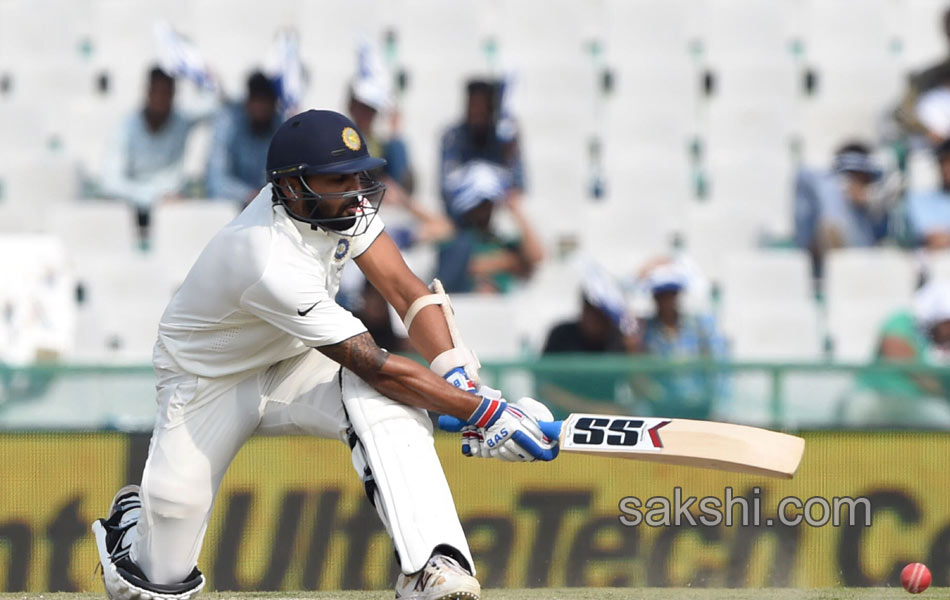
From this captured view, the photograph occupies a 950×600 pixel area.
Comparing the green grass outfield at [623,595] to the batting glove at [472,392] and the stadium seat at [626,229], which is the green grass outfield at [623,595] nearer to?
the batting glove at [472,392]

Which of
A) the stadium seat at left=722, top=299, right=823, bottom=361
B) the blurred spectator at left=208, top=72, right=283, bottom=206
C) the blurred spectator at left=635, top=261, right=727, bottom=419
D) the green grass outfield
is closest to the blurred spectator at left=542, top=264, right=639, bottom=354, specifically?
the blurred spectator at left=635, top=261, right=727, bottom=419

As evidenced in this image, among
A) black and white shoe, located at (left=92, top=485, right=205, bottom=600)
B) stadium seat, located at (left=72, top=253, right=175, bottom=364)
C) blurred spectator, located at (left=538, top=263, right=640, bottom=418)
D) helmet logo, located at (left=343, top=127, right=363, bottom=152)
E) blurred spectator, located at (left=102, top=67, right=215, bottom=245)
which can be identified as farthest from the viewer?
blurred spectator, located at (left=102, top=67, right=215, bottom=245)

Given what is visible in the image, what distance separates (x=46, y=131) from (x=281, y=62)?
1.89m

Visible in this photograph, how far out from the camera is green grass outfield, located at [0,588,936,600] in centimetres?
505

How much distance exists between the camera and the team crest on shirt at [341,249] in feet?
13.5

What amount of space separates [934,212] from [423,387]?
508 cm

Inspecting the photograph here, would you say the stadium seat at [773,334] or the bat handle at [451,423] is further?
the stadium seat at [773,334]

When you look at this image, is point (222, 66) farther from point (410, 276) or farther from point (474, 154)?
point (410, 276)

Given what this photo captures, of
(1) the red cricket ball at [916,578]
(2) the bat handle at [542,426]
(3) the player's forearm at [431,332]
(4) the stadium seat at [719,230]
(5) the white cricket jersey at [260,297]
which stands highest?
(5) the white cricket jersey at [260,297]

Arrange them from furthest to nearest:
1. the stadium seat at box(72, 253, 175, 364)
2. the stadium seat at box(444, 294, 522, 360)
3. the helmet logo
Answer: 1. the stadium seat at box(72, 253, 175, 364)
2. the stadium seat at box(444, 294, 522, 360)
3. the helmet logo

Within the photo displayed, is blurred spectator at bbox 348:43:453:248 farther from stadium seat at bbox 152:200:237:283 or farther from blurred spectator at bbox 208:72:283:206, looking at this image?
stadium seat at bbox 152:200:237:283

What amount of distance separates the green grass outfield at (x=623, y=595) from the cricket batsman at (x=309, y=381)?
92cm

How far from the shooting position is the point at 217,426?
419cm

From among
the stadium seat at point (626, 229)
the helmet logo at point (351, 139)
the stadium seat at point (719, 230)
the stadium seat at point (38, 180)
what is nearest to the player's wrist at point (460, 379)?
the helmet logo at point (351, 139)
